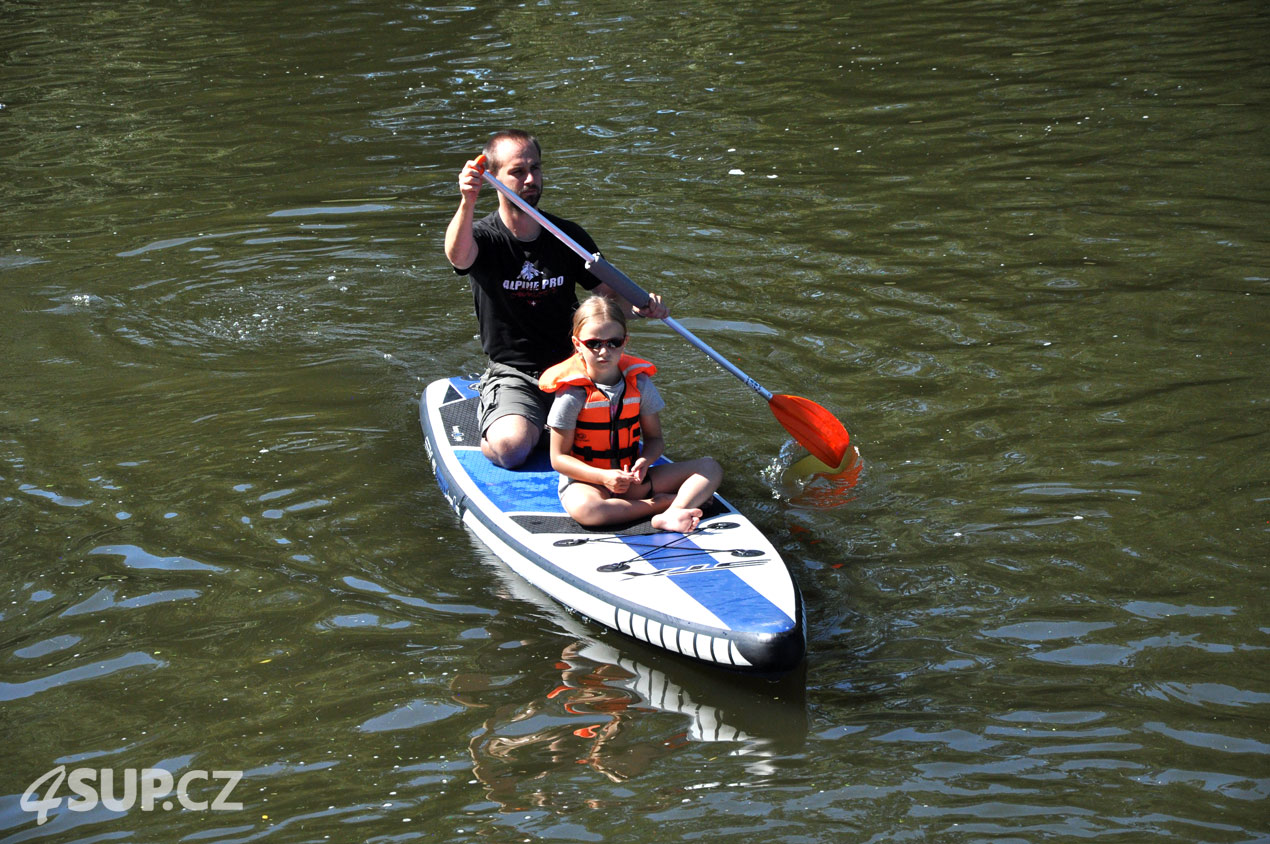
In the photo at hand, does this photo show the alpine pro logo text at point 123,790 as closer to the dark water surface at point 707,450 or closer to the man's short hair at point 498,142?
the dark water surface at point 707,450

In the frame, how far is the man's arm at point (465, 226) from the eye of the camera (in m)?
4.94

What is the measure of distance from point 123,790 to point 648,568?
6.15ft

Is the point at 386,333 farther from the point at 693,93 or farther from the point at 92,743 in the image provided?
the point at 693,93

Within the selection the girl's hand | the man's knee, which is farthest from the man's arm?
the girl's hand

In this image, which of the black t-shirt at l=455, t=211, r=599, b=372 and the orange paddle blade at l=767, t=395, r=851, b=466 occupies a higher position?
the black t-shirt at l=455, t=211, r=599, b=372

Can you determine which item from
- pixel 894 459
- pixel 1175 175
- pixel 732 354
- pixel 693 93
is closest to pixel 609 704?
pixel 894 459

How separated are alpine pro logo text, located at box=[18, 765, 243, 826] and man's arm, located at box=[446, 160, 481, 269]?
2259mm

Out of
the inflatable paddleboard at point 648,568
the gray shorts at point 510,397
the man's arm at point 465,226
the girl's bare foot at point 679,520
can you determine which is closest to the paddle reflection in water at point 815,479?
the inflatable paddleboard at point 648,568

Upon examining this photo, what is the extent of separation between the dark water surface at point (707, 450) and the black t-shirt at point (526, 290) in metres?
0.81

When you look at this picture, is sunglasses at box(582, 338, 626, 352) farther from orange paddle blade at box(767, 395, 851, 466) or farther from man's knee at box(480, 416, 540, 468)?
orange paddle blade at box(767, 395, 851, 466)

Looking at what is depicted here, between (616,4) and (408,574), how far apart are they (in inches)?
479

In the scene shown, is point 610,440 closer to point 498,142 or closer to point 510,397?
point 510,397

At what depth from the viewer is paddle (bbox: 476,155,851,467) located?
17.3ft

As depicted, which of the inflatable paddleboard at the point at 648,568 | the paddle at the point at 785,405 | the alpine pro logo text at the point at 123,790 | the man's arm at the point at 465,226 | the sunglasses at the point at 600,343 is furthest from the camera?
the paddle at the point at 785,405
